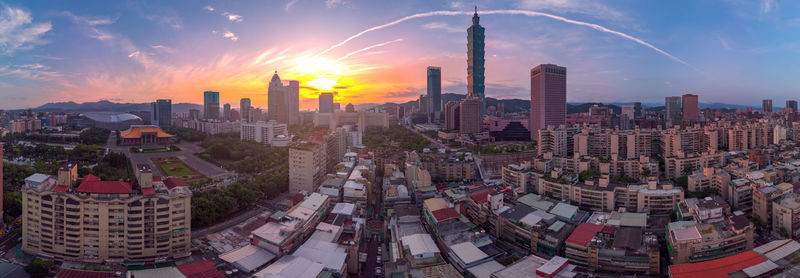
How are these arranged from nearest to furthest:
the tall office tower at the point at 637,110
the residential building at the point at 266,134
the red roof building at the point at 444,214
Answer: the red roof building at the point at 444,214, the residential building at the point at 266,134, the tall office tower at the point at 637,110

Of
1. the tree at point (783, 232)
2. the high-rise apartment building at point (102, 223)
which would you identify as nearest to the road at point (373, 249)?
the high-rise apartment building at point (102, 223)

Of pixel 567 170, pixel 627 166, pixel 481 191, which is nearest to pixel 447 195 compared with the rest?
pixel 481 191

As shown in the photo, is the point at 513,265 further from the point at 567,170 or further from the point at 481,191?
the point at 567,170

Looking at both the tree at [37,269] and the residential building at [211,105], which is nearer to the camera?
the tree at [37,269]

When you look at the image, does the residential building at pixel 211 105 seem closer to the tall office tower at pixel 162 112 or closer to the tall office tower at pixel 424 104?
the tall office tower at pixel 162 112

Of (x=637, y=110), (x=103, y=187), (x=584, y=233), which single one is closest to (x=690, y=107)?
(x=637, y=110)

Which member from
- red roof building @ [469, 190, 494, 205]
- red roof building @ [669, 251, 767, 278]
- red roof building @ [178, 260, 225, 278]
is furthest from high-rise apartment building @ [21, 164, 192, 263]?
red roof building @ [669, 251, 767, 278]
